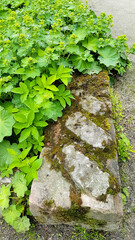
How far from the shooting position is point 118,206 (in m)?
1.82

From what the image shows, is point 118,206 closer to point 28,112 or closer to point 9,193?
point 9,193

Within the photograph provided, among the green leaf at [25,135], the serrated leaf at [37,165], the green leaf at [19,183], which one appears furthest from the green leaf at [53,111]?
the green leaf at [19,183]

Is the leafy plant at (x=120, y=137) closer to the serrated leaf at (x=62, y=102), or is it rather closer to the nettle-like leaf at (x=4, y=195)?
the serrated leaf at (x=62, y=102)

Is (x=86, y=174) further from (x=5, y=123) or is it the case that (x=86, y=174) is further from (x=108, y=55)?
(x=108, y=55)

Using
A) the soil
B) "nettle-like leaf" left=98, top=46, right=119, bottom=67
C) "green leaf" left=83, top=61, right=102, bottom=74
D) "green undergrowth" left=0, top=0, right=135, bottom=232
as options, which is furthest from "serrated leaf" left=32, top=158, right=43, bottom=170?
"nettle-like leaf" left=98, top=46, right=119, bottom=67

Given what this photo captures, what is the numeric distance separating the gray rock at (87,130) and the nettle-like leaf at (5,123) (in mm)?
625

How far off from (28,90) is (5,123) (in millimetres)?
465

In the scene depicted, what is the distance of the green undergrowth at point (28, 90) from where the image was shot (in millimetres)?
2123

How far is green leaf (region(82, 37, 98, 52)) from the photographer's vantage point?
3095 millimetres

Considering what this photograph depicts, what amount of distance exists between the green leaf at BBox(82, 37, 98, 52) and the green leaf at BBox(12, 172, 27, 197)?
2.09 metres

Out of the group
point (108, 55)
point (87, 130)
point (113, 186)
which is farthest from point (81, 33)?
point (113, 186)

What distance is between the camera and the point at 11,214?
211 centimetres

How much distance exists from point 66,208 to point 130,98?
207cm

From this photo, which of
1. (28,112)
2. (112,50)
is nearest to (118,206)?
(28,112)
